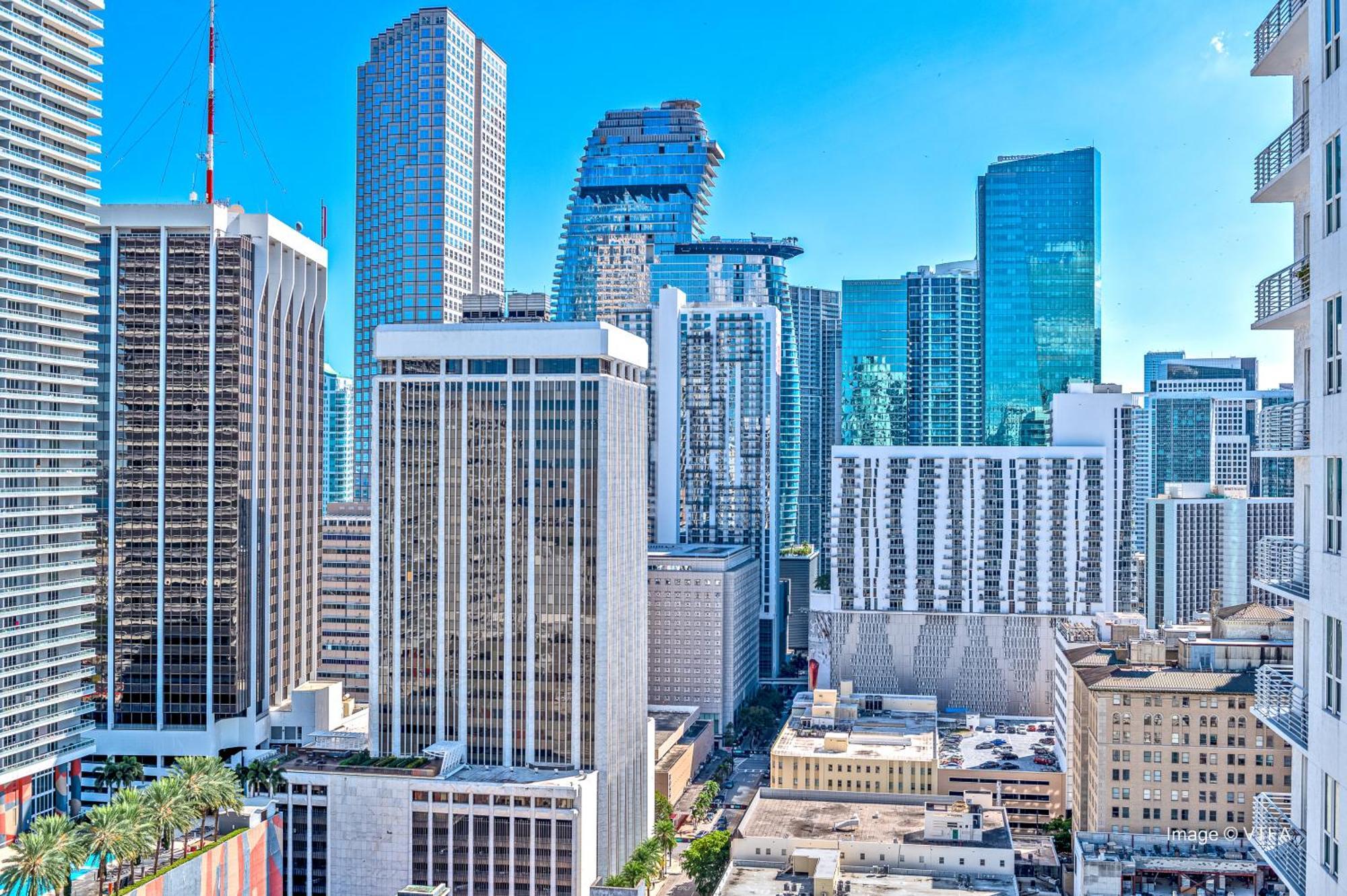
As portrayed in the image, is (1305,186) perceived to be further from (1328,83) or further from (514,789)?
(514,789)

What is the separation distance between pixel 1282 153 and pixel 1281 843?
13175mm

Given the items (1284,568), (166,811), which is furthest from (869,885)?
(1284,568)

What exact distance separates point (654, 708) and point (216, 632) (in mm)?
70946

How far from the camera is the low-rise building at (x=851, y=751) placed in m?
147

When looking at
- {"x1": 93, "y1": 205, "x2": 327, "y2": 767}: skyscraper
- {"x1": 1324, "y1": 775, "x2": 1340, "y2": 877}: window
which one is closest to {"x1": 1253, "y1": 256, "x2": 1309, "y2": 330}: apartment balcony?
{"x1": 1324, "y1": 775, "x2": 1340, "y2": 877}: window

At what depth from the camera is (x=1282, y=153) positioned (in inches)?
948

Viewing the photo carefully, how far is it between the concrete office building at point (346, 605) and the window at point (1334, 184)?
165426mm

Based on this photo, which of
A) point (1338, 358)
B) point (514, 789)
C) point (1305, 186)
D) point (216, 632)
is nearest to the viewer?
point (1338, 358)

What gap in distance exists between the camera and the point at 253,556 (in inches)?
6097

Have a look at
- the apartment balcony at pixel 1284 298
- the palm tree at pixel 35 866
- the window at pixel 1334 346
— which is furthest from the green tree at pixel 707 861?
the window at pixel 1334 346

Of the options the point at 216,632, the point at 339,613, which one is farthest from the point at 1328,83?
the point at 339,613

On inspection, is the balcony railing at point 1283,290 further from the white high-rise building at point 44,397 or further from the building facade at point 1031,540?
the building facade at point 1031,540

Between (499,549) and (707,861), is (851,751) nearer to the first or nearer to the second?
(707,861)

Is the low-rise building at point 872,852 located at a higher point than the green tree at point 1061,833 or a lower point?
higher
